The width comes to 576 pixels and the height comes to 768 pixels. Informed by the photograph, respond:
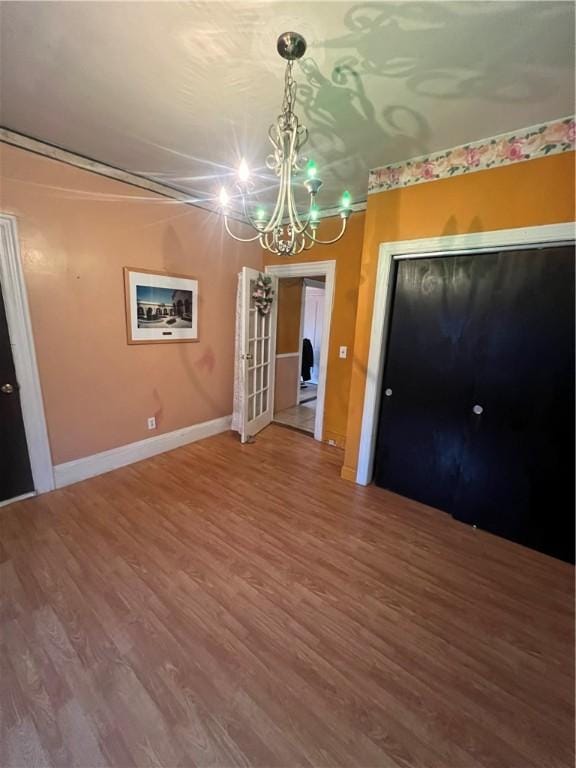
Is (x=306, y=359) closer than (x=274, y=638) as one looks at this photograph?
No

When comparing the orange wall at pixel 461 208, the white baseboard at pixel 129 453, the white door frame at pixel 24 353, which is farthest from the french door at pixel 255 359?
the white door frame at pixel 24 353

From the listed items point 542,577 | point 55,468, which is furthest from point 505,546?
point 55,468

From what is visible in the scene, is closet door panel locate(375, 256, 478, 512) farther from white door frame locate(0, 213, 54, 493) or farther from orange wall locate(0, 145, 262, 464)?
white door frame locate(0, 213, 54, 493)

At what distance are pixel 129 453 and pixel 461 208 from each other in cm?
331

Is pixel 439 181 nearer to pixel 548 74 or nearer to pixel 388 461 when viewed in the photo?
pixel 548 74

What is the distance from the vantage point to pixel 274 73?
4.65 ft

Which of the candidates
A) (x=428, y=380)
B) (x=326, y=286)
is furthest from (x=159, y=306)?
(x=428, y=380)

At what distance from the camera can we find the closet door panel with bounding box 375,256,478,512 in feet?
7.04

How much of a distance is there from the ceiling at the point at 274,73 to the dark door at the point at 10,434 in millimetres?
1355

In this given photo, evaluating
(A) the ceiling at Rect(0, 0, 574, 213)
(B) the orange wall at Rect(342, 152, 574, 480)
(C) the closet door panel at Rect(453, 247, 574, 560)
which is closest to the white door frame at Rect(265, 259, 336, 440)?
(B) the orange wall at Rect(342, 152, 574, 480)

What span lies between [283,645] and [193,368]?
2.57 m

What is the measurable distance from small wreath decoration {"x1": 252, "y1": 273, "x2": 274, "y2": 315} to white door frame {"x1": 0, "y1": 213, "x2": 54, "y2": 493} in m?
1.97

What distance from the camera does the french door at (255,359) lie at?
10.7 feet

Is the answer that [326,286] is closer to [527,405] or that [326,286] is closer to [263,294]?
[263,294]
